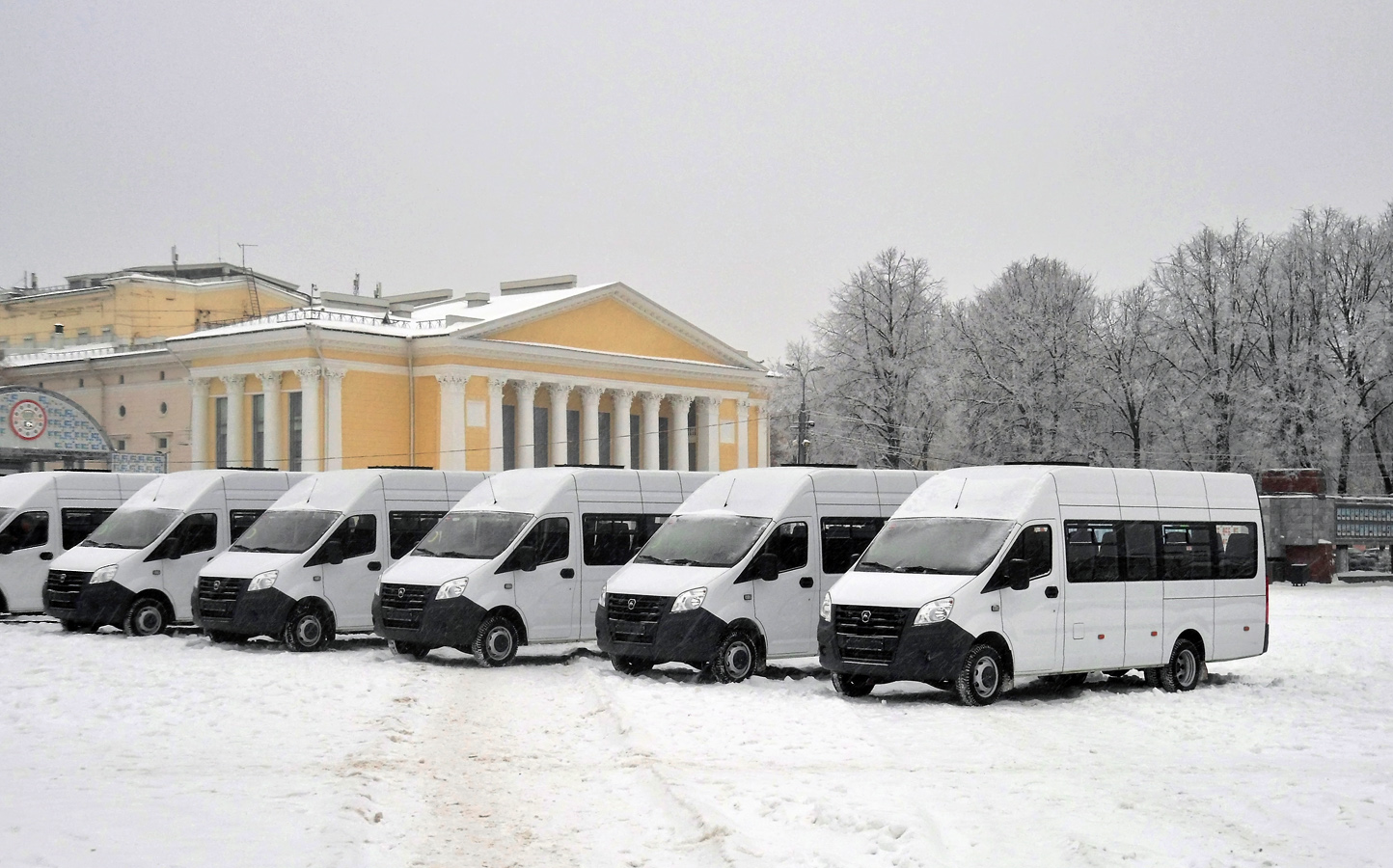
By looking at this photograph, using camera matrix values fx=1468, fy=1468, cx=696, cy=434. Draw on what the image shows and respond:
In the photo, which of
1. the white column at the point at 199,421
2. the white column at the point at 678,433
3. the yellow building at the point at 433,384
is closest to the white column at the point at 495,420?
the yellow building at the point at 433,384

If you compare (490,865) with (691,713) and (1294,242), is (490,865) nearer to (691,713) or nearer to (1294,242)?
(691,713)

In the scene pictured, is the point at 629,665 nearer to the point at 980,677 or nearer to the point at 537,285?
the point at 980,677

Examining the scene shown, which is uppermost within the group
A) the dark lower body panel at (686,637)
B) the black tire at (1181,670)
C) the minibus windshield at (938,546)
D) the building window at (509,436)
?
the building window at (509,436)

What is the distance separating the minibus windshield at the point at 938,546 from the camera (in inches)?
577

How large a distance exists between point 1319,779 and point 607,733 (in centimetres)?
551

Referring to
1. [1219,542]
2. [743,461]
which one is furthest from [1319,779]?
[743,461]

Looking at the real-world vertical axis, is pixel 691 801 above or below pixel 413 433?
below

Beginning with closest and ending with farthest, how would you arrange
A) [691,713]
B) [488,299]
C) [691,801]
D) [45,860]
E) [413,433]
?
[45,860], [691,801], [691,713], [413,433], [488,299]

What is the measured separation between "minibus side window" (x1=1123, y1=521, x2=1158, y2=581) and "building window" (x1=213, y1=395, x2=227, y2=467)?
50.3m

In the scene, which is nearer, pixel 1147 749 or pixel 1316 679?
pixel 1147 749

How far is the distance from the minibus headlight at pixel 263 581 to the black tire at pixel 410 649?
189 centimetres

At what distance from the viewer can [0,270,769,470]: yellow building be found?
56969 mm

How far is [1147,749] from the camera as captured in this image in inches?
457

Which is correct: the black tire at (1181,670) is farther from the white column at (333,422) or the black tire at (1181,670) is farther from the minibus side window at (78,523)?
the white column at (333,422)
